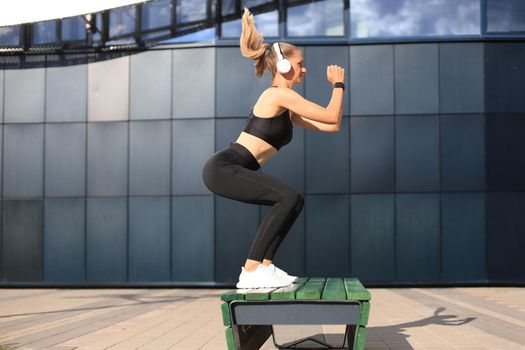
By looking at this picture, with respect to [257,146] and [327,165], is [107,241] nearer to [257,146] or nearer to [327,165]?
[327,165]

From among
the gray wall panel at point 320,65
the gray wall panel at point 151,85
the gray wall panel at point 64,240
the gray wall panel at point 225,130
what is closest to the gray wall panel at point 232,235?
the gray wall panel at point 225,130

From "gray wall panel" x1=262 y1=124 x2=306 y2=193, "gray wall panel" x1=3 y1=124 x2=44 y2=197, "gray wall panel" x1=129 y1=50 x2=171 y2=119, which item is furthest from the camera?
"gray wall panel" x1=3 y1=124 x2=44 y2=197

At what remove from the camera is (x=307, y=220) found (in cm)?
1658

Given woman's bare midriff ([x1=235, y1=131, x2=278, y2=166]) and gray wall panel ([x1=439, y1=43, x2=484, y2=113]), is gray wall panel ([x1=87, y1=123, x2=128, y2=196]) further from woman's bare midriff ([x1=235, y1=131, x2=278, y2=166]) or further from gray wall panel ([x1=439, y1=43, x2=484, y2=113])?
woman's bare midriff ([x1=235, y1=131, x2=278, y2=166])

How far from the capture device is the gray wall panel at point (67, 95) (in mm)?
17469

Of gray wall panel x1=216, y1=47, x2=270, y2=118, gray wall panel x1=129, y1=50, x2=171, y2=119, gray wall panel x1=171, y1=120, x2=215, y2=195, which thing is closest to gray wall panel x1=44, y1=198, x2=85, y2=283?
gray wall panel x1=171, y1=120, x2=215, y2=195

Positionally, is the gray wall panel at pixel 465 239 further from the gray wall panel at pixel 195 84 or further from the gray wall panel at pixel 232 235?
the gray wall panel at pixel 195 84

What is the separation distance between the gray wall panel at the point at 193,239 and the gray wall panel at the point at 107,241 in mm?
1268

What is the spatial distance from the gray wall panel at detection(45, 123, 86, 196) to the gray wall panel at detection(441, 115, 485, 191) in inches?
338

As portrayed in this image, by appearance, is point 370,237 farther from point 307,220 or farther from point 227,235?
point 227,235

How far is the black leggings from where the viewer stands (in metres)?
4.69

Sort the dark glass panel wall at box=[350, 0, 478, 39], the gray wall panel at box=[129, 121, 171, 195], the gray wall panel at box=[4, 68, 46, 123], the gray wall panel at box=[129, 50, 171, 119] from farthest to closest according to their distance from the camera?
the gray wall panel at box=[4, 68, 46, 123] → the gray wall panel at box=[129, 50, 171, 119] → the gray wall panel at box=[129, 121, 171, 195] → the dark glass panel wall at box=[350, 0, 478, 39]

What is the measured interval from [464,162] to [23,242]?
1063cm

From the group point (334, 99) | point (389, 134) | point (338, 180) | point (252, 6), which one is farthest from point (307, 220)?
point (334, 99)
